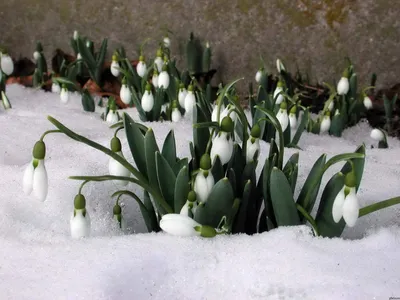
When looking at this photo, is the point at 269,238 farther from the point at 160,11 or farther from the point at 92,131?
the point at 160,11

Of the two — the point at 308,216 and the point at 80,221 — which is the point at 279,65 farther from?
the point at 80,221

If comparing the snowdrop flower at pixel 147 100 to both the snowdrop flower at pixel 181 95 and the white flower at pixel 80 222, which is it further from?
the white flower at pixel 80 222

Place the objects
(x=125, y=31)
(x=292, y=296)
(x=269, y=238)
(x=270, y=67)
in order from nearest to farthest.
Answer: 1. (x=292, y=296)
2. (x=269, y=238)
3. (x=270, y=67)
4. (x=125, y=31)

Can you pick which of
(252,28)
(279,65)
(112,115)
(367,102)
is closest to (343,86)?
(367,102)

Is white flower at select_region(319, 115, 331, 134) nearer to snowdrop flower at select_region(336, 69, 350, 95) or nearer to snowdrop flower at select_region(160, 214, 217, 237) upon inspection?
snowdrop flower at select_region(336, 69, 350, 95)

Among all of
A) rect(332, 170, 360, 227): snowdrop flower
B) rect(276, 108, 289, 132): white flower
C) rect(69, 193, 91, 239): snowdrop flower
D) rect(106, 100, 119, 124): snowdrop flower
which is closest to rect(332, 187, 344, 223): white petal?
rect(332, 170, 360, 227): snowdrop flower

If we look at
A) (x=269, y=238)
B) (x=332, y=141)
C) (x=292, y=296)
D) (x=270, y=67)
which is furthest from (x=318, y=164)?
(x=270, y=67)
